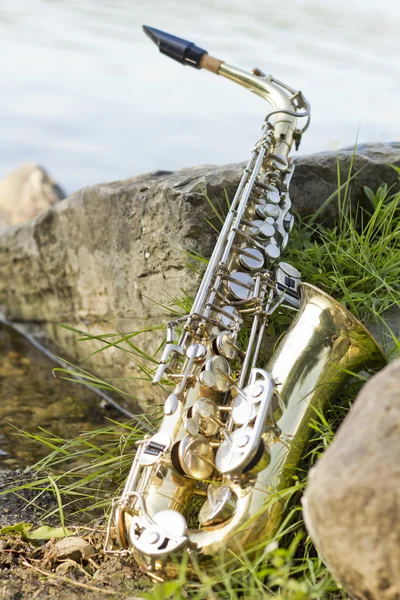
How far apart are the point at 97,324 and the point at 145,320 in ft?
2.85

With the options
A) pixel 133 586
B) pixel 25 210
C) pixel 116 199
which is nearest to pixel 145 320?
pixel 116 199

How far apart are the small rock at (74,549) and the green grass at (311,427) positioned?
0.10 m

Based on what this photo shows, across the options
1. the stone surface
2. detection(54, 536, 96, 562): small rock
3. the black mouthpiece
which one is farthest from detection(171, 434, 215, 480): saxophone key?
the black mouthpiece

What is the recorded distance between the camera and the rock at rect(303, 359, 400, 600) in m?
1.40

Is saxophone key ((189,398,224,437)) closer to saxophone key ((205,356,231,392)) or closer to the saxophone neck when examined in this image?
saxophone key ((205,356,231,392))

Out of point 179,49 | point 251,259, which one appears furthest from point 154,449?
point 179,49

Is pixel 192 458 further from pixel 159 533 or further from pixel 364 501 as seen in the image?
pixel 364 501

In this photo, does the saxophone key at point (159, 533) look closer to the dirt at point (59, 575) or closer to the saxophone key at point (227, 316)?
the dirt at point (59, 575)

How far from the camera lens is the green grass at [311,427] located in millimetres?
1831

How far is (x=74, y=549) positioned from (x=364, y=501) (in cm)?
107

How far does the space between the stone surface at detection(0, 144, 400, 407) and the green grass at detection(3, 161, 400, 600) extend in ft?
0.33

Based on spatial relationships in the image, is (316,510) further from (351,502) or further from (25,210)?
(25,210)

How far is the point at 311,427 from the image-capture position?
2.14 m

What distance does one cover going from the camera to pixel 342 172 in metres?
3.29
